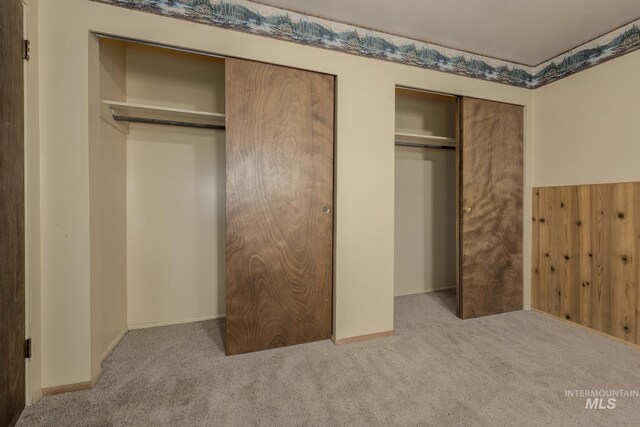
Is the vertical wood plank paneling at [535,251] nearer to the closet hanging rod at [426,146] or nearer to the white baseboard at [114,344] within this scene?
the closet hanging rod at [426,146]

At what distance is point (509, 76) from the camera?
2.73 metres

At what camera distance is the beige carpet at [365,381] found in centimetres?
141

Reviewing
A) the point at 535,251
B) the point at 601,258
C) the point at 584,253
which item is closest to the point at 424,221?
the point at 535,251

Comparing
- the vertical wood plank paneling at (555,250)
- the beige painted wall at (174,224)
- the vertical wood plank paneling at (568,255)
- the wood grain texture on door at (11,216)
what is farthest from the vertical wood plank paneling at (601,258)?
the wood grain texture on door at (11,216)

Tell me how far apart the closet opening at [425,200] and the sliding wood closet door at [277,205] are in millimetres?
1394

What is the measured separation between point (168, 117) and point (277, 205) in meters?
1.20

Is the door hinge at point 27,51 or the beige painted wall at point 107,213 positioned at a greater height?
the door hinge at point 27,51

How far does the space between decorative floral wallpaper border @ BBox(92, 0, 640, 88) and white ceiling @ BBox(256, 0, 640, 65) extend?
0.06 metres

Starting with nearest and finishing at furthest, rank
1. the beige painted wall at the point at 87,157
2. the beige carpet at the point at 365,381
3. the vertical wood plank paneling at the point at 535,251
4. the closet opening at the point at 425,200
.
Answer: the beige carpet at the point at 365,381, the beige painted wall at the point at 87,157, the vertical wood plank paneling at the point at 535,251, the closet opening at the point at 425,200

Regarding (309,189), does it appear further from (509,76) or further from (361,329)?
(509,76)

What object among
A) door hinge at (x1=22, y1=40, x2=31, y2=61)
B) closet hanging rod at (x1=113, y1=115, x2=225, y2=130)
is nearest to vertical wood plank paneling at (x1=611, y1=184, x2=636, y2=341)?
closet hanging rod at (x1=113, y1=115, x2=225, y2=130)

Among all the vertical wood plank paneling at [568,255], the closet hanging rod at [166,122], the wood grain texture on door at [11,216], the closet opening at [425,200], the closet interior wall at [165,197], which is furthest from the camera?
the closet opening at [425,200]

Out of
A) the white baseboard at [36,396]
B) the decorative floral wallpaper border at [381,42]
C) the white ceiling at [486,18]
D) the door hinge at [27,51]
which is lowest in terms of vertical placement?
the white baseboard at [36,396]

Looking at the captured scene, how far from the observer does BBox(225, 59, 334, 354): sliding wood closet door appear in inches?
76.2
